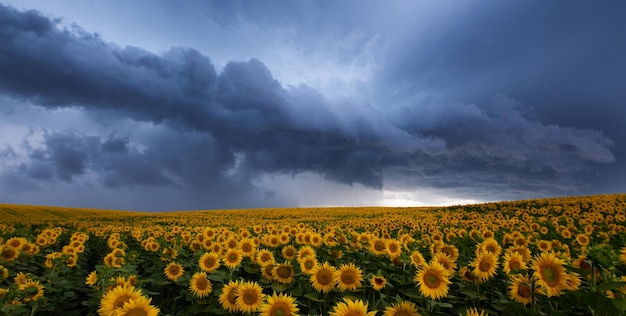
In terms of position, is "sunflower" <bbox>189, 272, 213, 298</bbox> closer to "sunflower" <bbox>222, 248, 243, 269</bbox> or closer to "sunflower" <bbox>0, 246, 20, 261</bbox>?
"sunflower" <bbox>222, 248, 243, 269</bbox>

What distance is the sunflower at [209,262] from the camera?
20.5 feet

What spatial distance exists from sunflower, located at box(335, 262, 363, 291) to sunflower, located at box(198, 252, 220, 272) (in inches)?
99.9

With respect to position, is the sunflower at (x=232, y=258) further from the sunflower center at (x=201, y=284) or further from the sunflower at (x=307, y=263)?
the sunflower at (x=307, y=263)

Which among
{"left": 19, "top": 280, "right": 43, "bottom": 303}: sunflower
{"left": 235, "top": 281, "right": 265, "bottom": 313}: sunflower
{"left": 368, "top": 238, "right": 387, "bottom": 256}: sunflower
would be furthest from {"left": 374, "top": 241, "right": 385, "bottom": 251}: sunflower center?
{"left": 19, "top": 280, "right": 43, "bottom": 303}: sunflower

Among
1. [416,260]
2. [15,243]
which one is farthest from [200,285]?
[15,243]

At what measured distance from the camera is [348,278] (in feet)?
15.2

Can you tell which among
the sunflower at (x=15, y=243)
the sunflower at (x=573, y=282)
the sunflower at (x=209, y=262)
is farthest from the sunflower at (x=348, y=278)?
the sunflower at (x=15, y=243)

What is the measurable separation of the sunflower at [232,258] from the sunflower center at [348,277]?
219cm

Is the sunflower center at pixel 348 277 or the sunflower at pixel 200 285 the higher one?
the sunflower center at pixel 348 277

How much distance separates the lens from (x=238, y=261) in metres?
6.14

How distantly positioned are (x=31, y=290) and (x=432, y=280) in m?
6.08

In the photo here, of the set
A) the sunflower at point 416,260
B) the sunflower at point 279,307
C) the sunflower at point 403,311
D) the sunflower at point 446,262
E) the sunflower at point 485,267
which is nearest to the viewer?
the sunflower at point 403,311

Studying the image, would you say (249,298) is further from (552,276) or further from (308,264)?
(552,276)

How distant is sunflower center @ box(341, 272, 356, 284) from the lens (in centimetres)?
459
